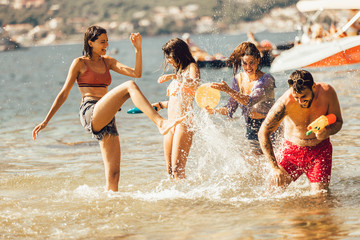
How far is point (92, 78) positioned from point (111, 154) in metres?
0.82

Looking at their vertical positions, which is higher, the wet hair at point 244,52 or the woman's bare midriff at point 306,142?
the wet hair at point 244,52

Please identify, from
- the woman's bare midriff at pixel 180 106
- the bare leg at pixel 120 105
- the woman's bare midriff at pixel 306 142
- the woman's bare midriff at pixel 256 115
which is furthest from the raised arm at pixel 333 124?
the woman's bare midriff at pixel 180 106

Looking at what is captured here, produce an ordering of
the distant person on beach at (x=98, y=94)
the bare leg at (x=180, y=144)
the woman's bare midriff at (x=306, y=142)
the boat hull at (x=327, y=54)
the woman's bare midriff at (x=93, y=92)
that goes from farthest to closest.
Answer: the boat hull at (x=327, y=54)
the bare leg at (x=180, y=144)
the woman's bare midriff at (x=93, y=92)
the distant person on beach at (x=98, y=94)
the woman's bare midriff at (x=306, y=142)

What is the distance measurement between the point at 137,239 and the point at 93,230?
1.64ft

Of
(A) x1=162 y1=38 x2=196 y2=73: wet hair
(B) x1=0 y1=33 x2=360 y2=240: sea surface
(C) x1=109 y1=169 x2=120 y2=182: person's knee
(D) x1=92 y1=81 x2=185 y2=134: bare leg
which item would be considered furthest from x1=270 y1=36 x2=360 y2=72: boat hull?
(D) x1=92 y1=81 x2=185 y2=134: bare leg

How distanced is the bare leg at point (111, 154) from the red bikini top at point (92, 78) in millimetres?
→ 550

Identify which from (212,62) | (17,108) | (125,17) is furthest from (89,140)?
(125,17)

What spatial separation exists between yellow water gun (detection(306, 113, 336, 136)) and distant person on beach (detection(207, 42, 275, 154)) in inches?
37.5

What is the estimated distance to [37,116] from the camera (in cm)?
1518

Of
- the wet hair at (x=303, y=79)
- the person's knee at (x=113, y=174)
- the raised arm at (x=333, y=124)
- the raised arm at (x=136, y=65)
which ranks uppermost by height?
the raised arm at (x=136, y=65)

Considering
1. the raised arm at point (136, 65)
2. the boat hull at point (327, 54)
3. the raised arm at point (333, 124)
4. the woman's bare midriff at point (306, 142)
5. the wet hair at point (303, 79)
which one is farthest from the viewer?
the boat hull at point (327, 54)

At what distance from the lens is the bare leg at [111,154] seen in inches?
213

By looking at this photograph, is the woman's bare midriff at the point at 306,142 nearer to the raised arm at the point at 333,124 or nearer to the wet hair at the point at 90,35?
the raised arm at the point at 333,124

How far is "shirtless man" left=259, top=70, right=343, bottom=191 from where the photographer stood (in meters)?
4.68
